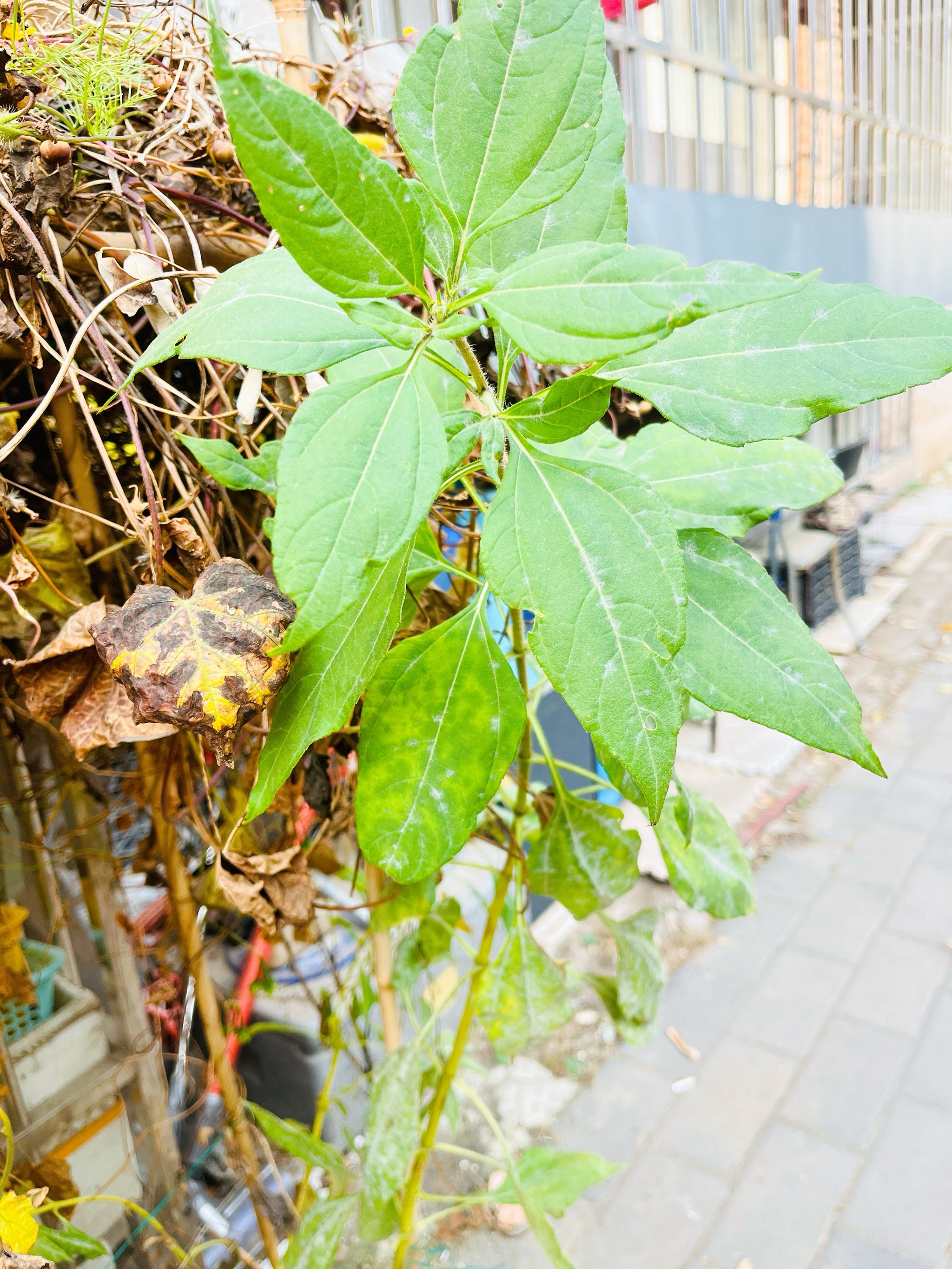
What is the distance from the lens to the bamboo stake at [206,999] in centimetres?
99

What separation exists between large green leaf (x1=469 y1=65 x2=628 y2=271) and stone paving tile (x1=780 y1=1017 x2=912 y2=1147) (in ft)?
7.59

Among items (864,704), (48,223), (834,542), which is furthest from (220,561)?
(834,542)

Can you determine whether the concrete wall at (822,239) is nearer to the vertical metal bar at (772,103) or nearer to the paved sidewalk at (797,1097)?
the vertical metal bar at (772,103)

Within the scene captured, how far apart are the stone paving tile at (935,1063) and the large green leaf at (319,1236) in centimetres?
185

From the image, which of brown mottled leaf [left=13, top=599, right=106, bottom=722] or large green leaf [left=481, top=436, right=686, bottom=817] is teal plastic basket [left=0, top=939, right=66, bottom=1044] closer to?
brown mottled leaf [left=13, top=599, right=106, bottom=722]

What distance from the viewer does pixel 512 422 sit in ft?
1.95

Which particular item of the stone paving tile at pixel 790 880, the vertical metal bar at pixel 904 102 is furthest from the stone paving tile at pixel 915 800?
the vertical metal bar at pixel 904 102

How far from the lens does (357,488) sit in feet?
1.48

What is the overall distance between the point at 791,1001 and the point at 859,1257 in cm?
76

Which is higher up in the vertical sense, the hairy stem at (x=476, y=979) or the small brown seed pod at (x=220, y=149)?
the small brown seed pod at (x=220, y=149)

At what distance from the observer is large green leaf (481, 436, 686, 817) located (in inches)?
19.9

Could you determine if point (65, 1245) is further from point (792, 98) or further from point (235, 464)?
point (792, 98)

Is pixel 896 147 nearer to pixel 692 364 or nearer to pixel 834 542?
pixel 834 542

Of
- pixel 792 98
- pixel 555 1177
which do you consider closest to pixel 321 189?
pixel 555 1177
